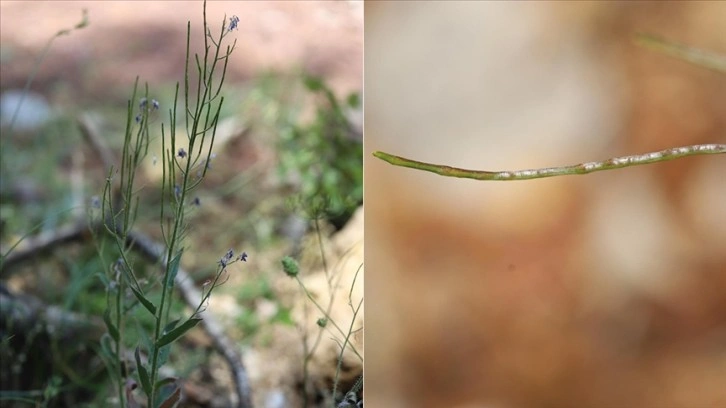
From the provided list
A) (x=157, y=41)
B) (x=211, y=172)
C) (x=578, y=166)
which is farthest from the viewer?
(x=211, y=172)

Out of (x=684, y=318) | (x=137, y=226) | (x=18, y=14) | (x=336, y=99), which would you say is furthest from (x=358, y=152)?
(x=684, y=318)

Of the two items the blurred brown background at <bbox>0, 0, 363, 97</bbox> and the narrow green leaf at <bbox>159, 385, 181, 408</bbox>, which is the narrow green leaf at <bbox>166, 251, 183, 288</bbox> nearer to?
the narrow green leaf at <bbox>159, 385, 181, 408</bbox>

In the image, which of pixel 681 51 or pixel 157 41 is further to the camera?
pixel 157 41

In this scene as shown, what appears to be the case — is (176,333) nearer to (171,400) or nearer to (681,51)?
(171,400)

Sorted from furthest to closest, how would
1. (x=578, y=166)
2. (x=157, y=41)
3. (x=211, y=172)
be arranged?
1. (x=211, y=172)
2. (x=157, y=41)
3. (x=578, y=166)

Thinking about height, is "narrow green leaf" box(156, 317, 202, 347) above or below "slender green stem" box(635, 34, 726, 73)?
below

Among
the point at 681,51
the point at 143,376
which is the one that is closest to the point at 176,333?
the point at 143,376

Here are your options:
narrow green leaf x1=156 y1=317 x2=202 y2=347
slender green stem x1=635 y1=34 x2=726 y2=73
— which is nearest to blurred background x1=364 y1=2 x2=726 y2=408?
slender green stem x1=635 y1=34 x2=726 y2=73
